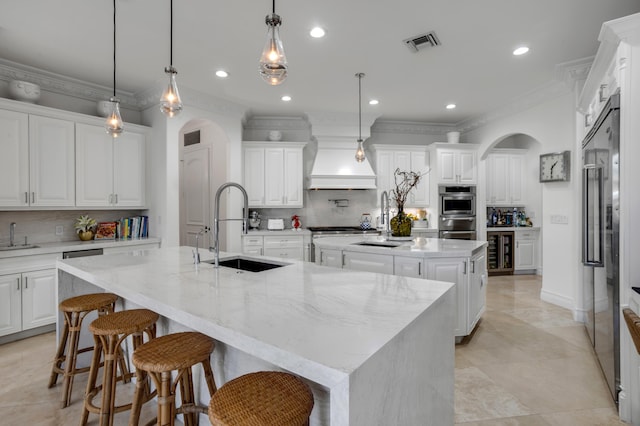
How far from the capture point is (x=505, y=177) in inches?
250

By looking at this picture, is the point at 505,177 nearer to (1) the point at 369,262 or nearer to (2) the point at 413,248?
(2) the point at 413,248

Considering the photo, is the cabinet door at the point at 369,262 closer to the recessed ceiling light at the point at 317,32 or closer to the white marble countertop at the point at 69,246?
the recessed ceiling light at the point at 317,32

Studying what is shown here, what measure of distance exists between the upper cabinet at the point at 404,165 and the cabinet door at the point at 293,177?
140cm

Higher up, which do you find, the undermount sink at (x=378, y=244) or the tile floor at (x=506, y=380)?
the undermount sink at (x=378, y=244)

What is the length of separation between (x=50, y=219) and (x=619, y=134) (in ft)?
17.5

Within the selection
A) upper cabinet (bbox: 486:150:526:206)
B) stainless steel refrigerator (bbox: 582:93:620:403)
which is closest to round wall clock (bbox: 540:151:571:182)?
stainless steel refrigerator (bbox: 582:93:620:403)

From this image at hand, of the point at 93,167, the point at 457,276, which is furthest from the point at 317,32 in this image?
the point at 93,167

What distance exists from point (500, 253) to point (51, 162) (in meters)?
6.77

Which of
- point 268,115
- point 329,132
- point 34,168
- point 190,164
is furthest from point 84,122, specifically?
point 329,132

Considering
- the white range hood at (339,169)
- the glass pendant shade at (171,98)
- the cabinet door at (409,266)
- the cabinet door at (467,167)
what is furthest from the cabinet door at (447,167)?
the glass pendant shade at (171,98)

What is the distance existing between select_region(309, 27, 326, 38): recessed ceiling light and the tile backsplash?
3416mm

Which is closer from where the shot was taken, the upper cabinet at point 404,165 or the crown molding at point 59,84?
the crown molding at point 59,84

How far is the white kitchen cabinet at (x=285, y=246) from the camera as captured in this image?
5086 mm

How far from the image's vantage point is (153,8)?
2.59 meters
